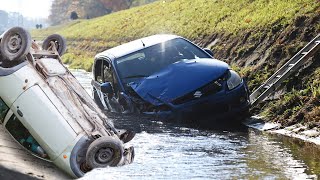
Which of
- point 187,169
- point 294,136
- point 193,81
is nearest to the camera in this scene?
point 187,169

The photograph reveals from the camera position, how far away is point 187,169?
22.7ft

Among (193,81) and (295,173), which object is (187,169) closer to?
(295,173)

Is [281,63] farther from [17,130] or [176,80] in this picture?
[17,130]

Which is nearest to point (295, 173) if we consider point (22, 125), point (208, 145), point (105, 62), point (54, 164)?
point (208, 145)

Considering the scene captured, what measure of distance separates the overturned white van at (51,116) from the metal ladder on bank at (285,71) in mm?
4173

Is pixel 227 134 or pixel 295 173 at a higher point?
pixel 295 173

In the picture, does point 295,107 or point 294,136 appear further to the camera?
point 295,107

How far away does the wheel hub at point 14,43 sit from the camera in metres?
7.70

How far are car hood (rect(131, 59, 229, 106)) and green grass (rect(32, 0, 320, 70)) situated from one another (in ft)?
16.6

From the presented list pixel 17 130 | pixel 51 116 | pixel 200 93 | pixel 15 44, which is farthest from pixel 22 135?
pixel 200 93

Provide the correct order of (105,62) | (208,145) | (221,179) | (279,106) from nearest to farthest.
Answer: (221,179), (208,145), (279,106), (105,62)

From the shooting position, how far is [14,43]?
25.7 ft

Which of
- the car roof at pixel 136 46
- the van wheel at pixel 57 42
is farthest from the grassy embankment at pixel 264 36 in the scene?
the van wheel at pixel 57 42

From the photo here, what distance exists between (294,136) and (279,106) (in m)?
1.58
